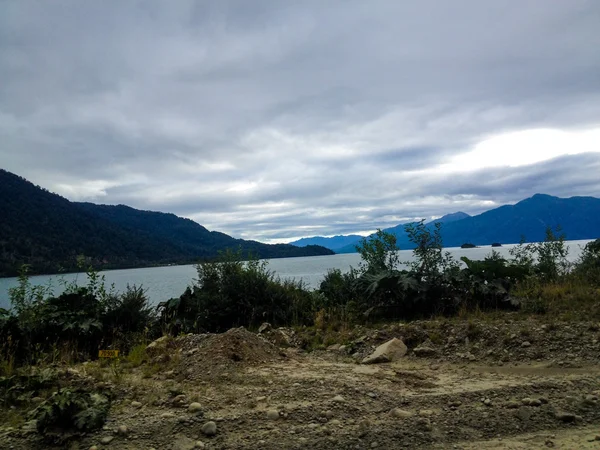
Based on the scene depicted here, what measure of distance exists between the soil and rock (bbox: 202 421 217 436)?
33 millimetres

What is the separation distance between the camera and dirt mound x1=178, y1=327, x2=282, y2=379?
5688 millimetres

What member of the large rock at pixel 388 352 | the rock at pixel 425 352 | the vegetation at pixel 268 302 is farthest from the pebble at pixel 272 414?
the rock at pixel 425 352

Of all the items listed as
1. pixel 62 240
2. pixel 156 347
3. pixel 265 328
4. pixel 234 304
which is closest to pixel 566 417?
pixel 156 347

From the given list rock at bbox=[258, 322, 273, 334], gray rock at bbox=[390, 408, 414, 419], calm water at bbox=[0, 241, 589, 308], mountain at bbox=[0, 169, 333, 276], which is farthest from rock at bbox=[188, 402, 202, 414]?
mountain at bbox=[0, 169, 333, 276]

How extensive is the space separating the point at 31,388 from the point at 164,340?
261cm

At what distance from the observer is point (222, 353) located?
604cm

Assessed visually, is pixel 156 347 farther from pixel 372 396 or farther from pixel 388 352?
pixel 372 396

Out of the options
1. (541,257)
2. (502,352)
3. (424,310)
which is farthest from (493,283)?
(541,257)

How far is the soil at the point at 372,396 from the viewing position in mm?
3734

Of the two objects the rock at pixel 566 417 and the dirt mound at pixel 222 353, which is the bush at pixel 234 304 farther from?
the rock at pixel 566 417

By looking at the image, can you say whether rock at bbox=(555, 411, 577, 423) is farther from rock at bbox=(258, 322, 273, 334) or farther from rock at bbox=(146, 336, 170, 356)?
rock at bbox=(258, 322, 273, 334)

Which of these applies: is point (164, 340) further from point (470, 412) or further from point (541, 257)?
point (541, 257)

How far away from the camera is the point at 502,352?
6.30 meters

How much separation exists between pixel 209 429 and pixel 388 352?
3.54 m
